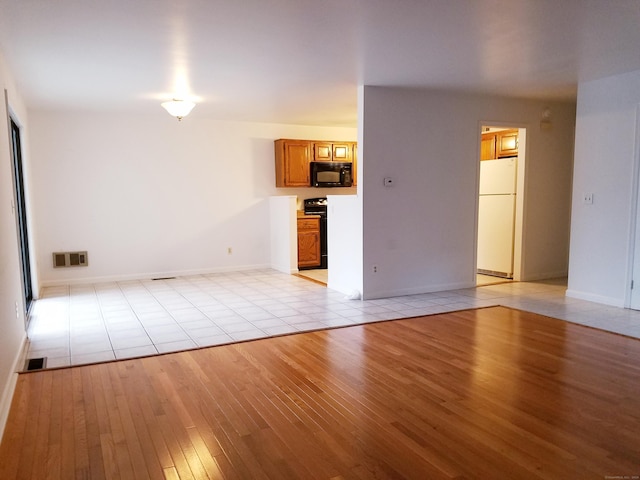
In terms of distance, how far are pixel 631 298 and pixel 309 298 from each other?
3325 millimetres

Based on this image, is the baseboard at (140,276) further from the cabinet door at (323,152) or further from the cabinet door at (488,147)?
the cabinet door at (488,147)

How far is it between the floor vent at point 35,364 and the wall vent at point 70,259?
3.31m

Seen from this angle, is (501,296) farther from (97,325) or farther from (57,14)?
(57,14)

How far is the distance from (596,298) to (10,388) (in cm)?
530

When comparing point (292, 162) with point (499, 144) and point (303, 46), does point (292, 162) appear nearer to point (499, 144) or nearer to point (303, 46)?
point (499, 144)

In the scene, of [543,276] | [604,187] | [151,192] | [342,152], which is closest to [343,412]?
[604,187]

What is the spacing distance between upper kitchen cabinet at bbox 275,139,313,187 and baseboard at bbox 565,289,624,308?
4.21 m

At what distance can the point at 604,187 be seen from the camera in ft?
15.9

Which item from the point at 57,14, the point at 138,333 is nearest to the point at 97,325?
the point at 138,333

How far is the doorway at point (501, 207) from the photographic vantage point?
20.1 feet

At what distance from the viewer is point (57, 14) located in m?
2.80

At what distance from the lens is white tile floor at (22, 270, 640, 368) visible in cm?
379

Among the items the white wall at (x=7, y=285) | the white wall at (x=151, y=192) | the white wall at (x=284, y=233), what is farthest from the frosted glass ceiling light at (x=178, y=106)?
the white wall at (x=284, y=233)

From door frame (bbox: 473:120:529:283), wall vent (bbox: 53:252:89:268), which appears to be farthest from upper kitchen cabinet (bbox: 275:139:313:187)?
wall vent (bbox: 53:252:89:268)
